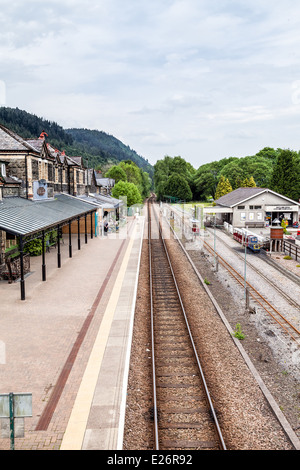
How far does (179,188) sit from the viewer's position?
96500mm

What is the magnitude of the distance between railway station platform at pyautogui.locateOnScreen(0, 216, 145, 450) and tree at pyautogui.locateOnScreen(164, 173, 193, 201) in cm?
7769

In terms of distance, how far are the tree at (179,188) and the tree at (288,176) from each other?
1446 inches

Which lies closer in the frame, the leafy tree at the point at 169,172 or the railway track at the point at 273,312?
the railway track at the point at 273,312

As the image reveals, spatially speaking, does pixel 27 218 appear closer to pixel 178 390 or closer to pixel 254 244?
pixel 178 390

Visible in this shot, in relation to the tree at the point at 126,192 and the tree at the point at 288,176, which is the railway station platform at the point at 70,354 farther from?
the tree at the point at 288,176

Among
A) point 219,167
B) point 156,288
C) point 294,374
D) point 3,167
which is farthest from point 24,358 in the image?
point 219,167

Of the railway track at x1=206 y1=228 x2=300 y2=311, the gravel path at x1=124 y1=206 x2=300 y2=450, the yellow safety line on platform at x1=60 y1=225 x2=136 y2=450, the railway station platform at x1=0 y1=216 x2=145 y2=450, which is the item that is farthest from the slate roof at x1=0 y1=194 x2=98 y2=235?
the railway track at x1=206 y1=228 x2=300 y2=311

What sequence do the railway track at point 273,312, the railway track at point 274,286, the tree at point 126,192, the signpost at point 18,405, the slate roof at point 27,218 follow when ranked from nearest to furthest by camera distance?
the signpost at point 18,405
the railway track at point 273,312
the slate roof at point 27,218
the railway track at point 274,286
the tree at point 126,192

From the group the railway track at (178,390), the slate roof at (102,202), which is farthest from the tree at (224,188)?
the railway track at (178,390)

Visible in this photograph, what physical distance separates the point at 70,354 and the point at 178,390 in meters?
3.30

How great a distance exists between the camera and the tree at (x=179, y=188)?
9644cm

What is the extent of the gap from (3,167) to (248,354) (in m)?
20.5

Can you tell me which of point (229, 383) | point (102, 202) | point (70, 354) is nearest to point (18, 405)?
point (70, 354)
